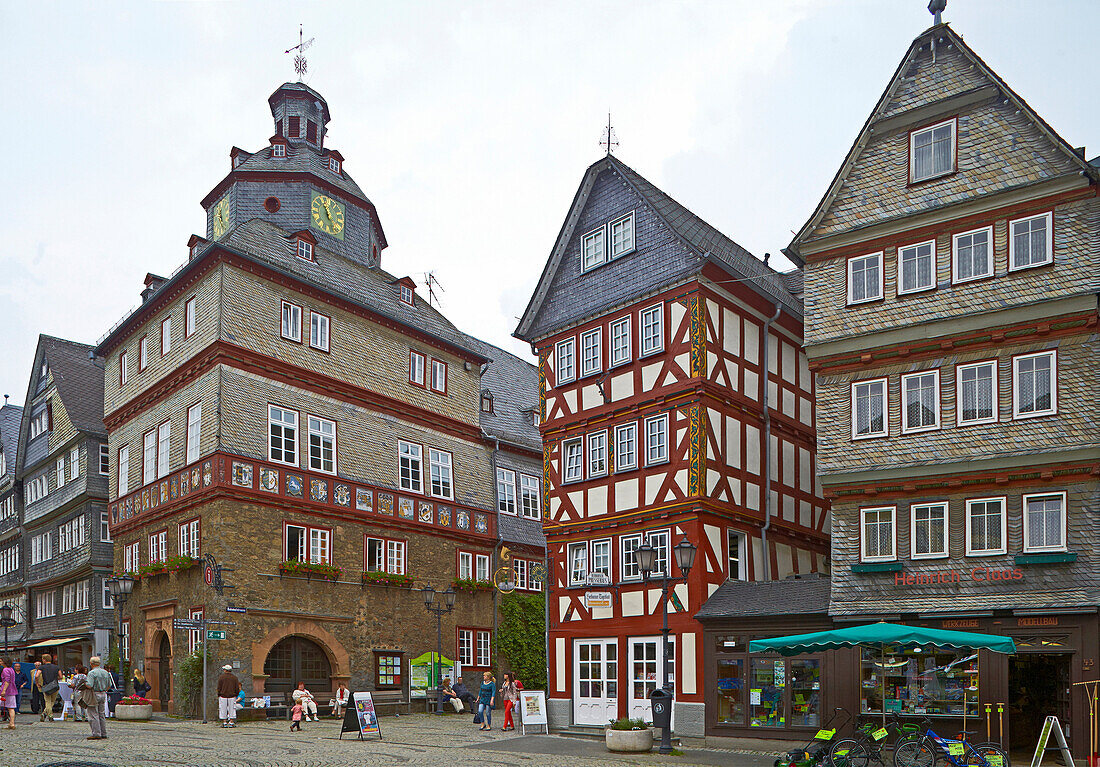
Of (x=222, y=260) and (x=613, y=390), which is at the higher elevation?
(x=222, y=260)

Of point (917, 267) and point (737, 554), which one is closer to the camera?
point (917, 267)

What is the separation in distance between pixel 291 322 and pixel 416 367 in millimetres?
6123

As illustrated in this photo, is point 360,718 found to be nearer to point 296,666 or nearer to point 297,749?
point 297,749

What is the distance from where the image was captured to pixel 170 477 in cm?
3384

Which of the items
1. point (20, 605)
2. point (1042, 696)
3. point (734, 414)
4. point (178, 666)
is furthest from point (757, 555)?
point (20, 605)

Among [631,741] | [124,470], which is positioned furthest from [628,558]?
[124,470]

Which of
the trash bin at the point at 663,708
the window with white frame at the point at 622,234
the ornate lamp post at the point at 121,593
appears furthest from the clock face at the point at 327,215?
the trash bin at the point at 663,708

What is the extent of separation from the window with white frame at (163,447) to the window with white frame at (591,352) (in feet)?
44.9

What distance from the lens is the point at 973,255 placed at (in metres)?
22.4

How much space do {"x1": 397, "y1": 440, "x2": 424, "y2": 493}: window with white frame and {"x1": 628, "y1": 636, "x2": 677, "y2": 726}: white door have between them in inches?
497

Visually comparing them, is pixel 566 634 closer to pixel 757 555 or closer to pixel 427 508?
pixel 757 555

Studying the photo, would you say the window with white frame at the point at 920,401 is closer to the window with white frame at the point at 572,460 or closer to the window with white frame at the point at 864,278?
the window with white frame at the point at 864,278

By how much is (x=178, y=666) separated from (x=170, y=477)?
594 cm

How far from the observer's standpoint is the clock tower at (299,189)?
134 feet
